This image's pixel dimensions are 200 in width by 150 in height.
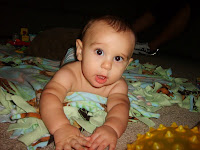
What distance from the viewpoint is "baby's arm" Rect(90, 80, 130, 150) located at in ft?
1.66

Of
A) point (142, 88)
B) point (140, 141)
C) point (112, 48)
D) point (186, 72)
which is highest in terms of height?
point (112, 48)

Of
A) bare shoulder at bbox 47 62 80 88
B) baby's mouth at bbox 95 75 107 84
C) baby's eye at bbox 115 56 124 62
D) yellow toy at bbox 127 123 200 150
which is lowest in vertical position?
bare shoulder at bbox 47 62 80 88

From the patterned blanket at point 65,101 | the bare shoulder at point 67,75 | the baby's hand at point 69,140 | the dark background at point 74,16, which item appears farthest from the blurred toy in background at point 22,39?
the baby's hand at point 69,140

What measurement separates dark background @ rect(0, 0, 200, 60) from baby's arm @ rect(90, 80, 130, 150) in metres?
1.35

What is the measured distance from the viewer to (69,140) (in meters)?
0.48

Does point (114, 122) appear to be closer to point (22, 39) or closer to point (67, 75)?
point (67, 75)

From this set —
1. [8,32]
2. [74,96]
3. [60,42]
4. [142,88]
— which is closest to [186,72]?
[142,88]

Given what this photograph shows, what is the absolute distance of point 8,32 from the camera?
5.88 ft

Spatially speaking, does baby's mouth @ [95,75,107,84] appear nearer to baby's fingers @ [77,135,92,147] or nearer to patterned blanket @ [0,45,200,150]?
patterned blanket @ [0,45,200,150]

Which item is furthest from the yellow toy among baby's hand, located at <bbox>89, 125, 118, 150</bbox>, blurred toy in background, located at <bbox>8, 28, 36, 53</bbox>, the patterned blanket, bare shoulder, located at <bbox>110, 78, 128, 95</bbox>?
blurred toy in background, located at <bbox>8, 28, 36, 53</bbox>

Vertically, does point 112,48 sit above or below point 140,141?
above

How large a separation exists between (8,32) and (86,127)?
1.56 metres

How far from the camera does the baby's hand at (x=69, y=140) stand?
18.4 inches

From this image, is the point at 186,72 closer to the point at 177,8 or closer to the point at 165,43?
the point at 165,43
